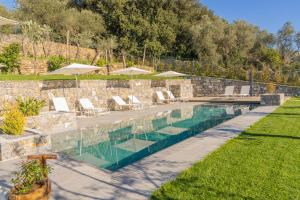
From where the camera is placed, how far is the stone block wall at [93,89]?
470 inches

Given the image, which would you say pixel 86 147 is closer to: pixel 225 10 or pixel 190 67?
pixel 190 67

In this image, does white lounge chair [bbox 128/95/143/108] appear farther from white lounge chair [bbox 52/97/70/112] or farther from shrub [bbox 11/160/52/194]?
shrub [bbox 11/160/52/194]

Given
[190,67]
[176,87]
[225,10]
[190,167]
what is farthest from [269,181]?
[225,10]

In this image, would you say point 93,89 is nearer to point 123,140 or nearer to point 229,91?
point 123,140

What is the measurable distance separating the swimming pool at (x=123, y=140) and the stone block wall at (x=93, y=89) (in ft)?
11.4

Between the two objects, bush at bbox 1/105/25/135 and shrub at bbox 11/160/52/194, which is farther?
bush at bbox 1/105/25/135

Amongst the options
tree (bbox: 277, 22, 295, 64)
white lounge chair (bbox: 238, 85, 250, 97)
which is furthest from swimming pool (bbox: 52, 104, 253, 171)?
tree (bbox: 277, 22, 295, 64)

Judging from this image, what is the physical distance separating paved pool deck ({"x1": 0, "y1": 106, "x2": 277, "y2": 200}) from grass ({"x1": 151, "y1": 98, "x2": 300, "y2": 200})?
0.25m

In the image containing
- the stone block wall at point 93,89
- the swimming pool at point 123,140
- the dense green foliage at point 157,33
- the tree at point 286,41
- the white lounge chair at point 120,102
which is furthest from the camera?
the tree at point 286,41

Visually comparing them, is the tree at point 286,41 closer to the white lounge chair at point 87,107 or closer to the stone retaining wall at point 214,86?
the stone retaining wall at point 214,86

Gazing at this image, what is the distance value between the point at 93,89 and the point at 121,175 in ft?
35.3

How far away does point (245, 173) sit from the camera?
4637 mm

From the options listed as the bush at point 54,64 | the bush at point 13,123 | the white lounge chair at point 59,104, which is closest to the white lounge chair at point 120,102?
the white lounge chair at point 59,104

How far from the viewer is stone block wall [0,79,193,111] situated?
11945mm
